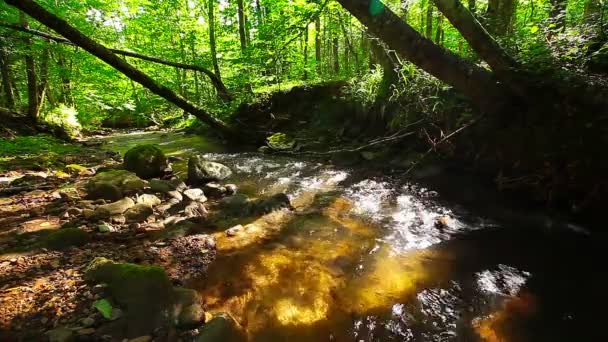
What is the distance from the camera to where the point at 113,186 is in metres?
5.91

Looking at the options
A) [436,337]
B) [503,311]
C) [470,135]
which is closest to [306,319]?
[436,337]

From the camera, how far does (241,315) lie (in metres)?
3.15

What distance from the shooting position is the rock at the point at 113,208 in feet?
16.2

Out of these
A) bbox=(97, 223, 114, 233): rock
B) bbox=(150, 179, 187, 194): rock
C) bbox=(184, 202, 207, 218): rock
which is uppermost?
bbox=(150, 179, 187, 194): rock

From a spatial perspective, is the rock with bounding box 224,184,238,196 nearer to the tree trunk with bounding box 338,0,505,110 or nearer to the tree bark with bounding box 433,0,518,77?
the tree trunk with bounding box 338,0,505,110

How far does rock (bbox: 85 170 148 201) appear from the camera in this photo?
19.0 feet

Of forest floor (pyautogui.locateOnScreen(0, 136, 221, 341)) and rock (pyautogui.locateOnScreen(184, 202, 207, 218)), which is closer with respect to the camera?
forest floor (pyautogui.locateOnScreen(0, 136, 221, 341))

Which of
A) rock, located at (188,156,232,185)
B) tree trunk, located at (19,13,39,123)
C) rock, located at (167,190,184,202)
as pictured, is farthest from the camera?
tree trunk, located at (19,13,39,123)

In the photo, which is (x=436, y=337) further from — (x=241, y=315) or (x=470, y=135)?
(x=470, y=135)

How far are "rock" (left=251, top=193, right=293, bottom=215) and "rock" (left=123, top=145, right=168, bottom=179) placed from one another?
3.32m

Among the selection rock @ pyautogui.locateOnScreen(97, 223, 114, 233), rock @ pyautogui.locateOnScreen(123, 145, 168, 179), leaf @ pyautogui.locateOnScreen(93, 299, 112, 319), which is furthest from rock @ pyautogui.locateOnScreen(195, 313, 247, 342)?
rock @ pyautogui.locateOnScreen(123, 145, 168, 179)

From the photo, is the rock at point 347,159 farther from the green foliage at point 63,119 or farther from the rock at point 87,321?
the green foliage at point 63,119

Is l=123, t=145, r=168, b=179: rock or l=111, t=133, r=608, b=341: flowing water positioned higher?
l=123, t=145, r=168, b=179: rock

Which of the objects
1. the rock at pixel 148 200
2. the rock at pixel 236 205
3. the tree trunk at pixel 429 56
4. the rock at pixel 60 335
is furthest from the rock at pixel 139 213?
the tree trunk at pixel 429 56
